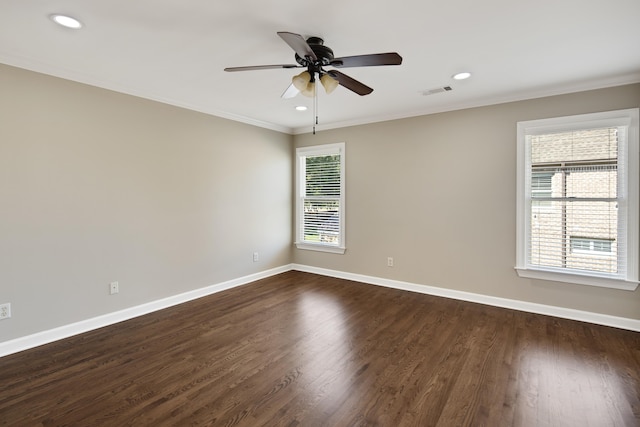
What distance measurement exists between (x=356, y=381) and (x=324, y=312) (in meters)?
1.40

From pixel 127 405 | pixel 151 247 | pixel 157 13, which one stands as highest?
pixel 157 13

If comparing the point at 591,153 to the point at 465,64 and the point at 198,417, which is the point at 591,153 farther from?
the point at 198,417

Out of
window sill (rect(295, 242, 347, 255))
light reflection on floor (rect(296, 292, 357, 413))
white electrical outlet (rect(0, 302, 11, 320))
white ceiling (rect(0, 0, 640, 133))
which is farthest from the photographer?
window sill (rect(295, 242, 347, 255))

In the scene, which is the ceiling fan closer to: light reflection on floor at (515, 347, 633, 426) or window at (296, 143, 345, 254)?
light reflection on floor at (515, 347, 633, 426)

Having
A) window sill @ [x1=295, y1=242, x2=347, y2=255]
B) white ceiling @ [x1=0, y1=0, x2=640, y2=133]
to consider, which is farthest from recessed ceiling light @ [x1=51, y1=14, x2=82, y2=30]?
window sill @ [x1=295, y1=242, x2=347, y2=255]

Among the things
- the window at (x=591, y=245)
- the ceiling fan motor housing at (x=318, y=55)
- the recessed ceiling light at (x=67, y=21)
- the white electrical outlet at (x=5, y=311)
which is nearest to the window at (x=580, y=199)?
the window at (x=591, y=245)

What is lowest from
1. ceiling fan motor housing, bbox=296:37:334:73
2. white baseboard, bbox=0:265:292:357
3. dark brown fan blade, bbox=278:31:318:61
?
white baseboard, bbox=0:265:292:357

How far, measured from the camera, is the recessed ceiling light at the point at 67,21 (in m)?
2.14

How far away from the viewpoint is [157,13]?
2107 mm

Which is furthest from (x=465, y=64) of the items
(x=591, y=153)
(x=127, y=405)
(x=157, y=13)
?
(x=127, y=405)

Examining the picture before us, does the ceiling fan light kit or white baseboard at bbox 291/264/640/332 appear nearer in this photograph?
the ceiling fan light kit

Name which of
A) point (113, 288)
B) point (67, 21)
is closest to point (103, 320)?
point (113, 288)

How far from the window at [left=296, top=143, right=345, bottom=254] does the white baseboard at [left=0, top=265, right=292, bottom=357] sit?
145cm

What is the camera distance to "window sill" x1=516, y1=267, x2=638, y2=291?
322cm
